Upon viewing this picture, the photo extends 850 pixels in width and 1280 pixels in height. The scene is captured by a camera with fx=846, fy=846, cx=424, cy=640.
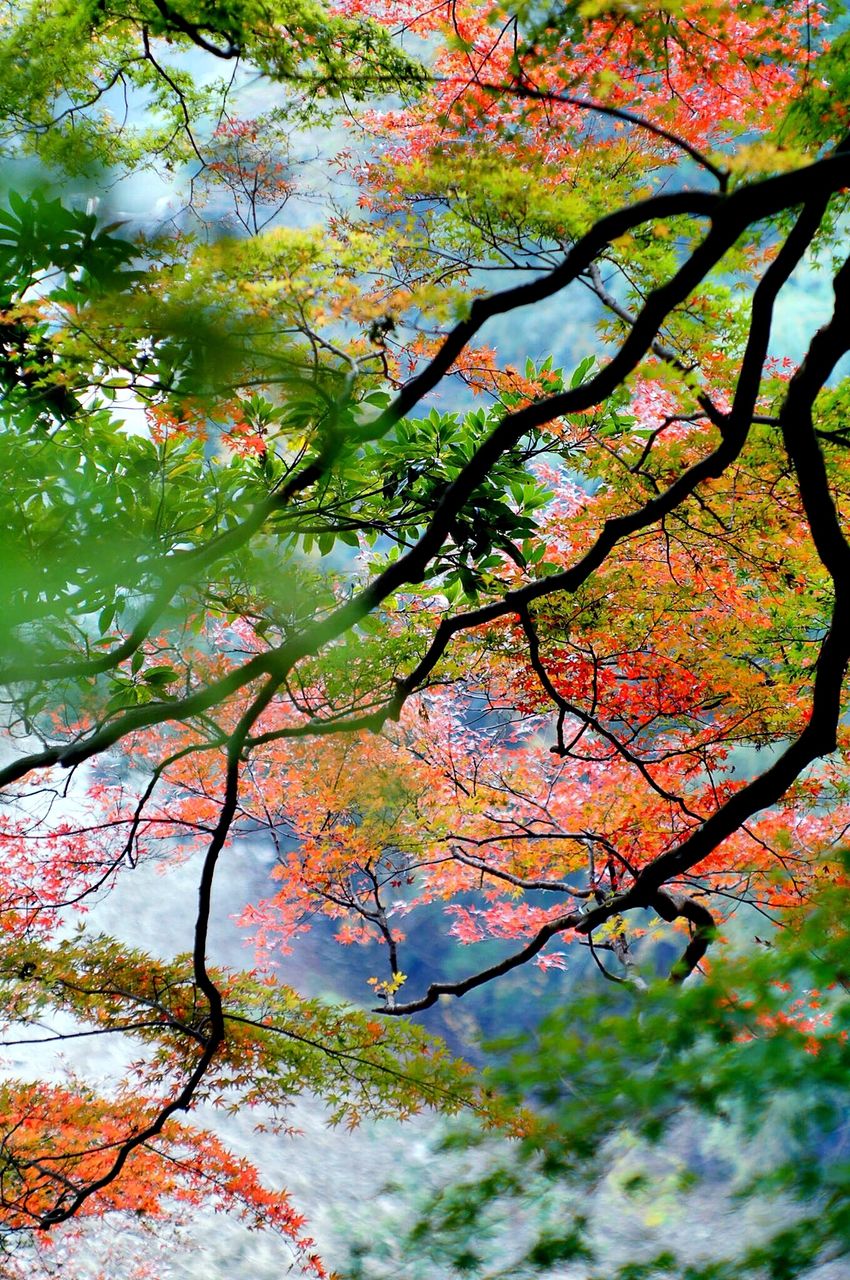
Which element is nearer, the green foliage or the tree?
the green foliage

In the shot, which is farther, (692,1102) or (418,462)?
(418,462)

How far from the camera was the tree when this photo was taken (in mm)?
2023

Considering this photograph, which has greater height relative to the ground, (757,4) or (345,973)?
(345,973)

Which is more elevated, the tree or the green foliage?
the tree

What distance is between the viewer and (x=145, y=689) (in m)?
3.10

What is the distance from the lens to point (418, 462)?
3096 mm

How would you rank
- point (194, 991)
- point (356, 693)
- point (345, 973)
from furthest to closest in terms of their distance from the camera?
point (345, 973)
point (356, 693)
point (194, 991)

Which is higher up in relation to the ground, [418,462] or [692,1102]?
[418,462]

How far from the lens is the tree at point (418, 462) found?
202 cm

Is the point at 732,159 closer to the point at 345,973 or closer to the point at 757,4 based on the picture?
the point at 757,4

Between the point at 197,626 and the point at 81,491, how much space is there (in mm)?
709

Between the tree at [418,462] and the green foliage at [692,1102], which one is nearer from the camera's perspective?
the green foliage at [692,1102]

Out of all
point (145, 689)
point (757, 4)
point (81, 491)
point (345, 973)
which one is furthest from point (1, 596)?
point (345, 973)

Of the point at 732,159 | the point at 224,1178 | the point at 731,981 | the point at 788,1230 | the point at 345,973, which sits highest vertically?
the point at 345,973
